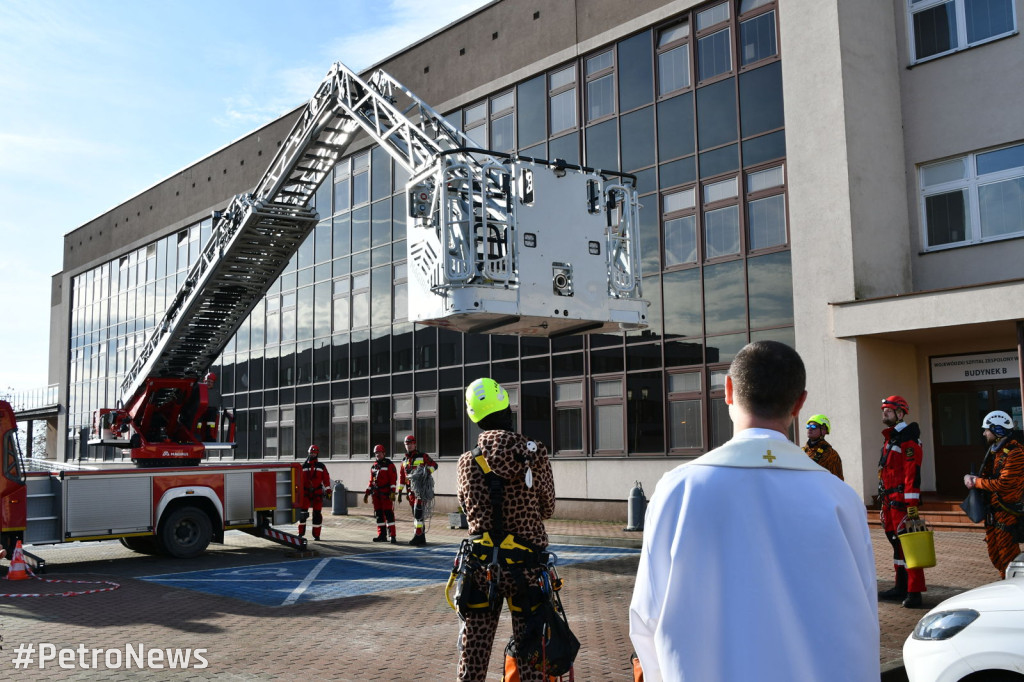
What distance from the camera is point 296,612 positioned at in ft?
33.4

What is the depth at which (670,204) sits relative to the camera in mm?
20141

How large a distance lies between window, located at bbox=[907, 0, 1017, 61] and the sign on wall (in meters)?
5.81

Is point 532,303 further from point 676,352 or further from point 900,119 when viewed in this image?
point 900,119

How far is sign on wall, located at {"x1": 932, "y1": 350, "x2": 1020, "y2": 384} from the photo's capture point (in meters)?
16.5

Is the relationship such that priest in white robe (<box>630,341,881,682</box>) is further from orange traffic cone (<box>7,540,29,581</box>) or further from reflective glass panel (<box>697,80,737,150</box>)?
reflective glass panel (<box>697,80,737,150</box>)

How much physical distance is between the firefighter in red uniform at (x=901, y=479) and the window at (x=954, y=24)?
424 inches

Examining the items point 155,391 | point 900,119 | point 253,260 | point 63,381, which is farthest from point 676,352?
point 63,381

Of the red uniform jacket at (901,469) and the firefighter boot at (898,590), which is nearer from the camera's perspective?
the red uniform jacket at (901,469)

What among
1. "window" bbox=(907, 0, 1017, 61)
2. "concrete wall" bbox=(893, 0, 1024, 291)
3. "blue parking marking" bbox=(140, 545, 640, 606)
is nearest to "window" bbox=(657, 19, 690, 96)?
"concrete wall" bbox=(893, 0, 1024, 291)

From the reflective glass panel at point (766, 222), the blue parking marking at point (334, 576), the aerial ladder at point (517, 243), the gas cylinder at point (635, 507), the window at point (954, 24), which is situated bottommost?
the blue parking marking at point (334, 576)

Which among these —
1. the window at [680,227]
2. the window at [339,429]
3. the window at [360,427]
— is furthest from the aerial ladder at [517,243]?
the window at [339,429]

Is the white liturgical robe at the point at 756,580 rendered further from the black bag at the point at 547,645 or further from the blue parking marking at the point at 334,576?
the blue parking marking at the point at 334,576

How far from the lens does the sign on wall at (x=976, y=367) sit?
16453 mm

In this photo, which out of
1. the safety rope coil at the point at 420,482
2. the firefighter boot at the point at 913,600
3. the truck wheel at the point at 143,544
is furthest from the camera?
the safety rope coil at the point at 420,482
